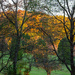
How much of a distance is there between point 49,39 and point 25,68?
271 centimetres

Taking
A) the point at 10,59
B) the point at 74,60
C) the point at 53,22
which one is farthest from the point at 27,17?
the point at 74,60

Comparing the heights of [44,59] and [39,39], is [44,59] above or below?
below

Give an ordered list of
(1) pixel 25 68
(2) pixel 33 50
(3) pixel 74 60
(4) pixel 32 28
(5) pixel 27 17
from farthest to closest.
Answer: (5) pixel 27 17, (4) pixel 32 28, (2) pixel 33 50, (1) pixel 25 68, (3) pixel 74 60

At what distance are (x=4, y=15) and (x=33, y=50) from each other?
4.30 meters

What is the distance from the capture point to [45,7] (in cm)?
895

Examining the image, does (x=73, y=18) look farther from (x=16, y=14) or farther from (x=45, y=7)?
(x=16, y=14)

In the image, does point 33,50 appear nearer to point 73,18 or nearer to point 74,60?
point 74,60

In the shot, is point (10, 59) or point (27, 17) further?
point (27, 17)

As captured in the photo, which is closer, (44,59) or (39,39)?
(44,59)

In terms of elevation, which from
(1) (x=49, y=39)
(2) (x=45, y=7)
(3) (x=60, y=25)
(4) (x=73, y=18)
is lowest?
(1) (x=49, y=39)

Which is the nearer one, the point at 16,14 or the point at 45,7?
the point at 45,7

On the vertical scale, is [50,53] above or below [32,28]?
below

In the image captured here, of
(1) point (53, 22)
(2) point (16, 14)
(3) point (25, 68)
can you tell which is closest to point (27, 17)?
(2) point (16, 14)

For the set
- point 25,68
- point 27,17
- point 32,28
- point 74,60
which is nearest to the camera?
point 74,60
